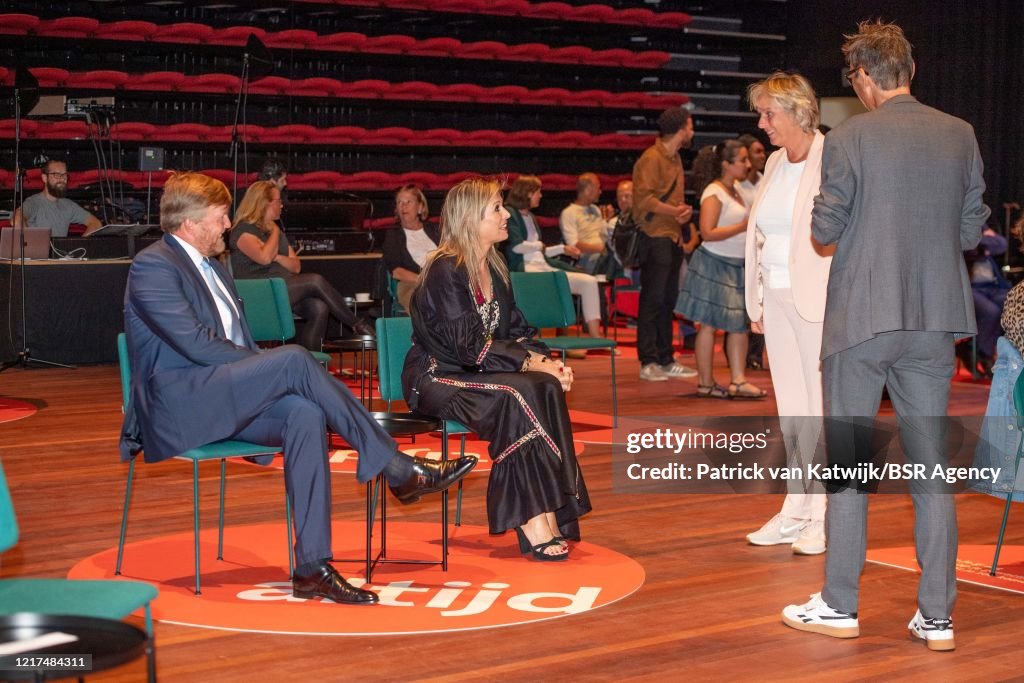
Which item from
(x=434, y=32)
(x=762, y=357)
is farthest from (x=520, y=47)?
(x=762, y=357)

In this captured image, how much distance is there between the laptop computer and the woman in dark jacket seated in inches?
97.2

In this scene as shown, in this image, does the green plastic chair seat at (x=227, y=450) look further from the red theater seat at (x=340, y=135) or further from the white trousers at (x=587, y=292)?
the red theater seat at (x=340, y=135)

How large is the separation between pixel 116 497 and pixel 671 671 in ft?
9.46

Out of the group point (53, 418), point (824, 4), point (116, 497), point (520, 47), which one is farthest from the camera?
point (824, 4)

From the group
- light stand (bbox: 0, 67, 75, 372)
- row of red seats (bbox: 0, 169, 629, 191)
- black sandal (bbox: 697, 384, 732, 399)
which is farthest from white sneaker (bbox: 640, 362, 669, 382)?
light stand (bbox: 0, 67, 75, 372)

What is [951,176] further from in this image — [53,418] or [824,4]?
[824,4]

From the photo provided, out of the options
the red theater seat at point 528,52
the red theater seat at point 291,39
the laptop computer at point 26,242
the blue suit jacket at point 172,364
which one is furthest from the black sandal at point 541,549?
the red theater seat at point 528,52

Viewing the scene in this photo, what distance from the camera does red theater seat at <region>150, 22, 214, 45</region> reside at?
37.2 feet

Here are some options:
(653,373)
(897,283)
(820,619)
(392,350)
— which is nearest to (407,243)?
(653,373)

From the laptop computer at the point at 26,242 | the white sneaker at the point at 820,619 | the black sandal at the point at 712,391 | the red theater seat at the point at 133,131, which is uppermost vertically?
the red theater seat at the point at 133,131

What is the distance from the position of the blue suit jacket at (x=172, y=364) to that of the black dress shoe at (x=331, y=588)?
493mm

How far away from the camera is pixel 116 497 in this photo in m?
5.42

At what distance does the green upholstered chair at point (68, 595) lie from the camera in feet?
7.79

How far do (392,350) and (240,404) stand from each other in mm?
983
